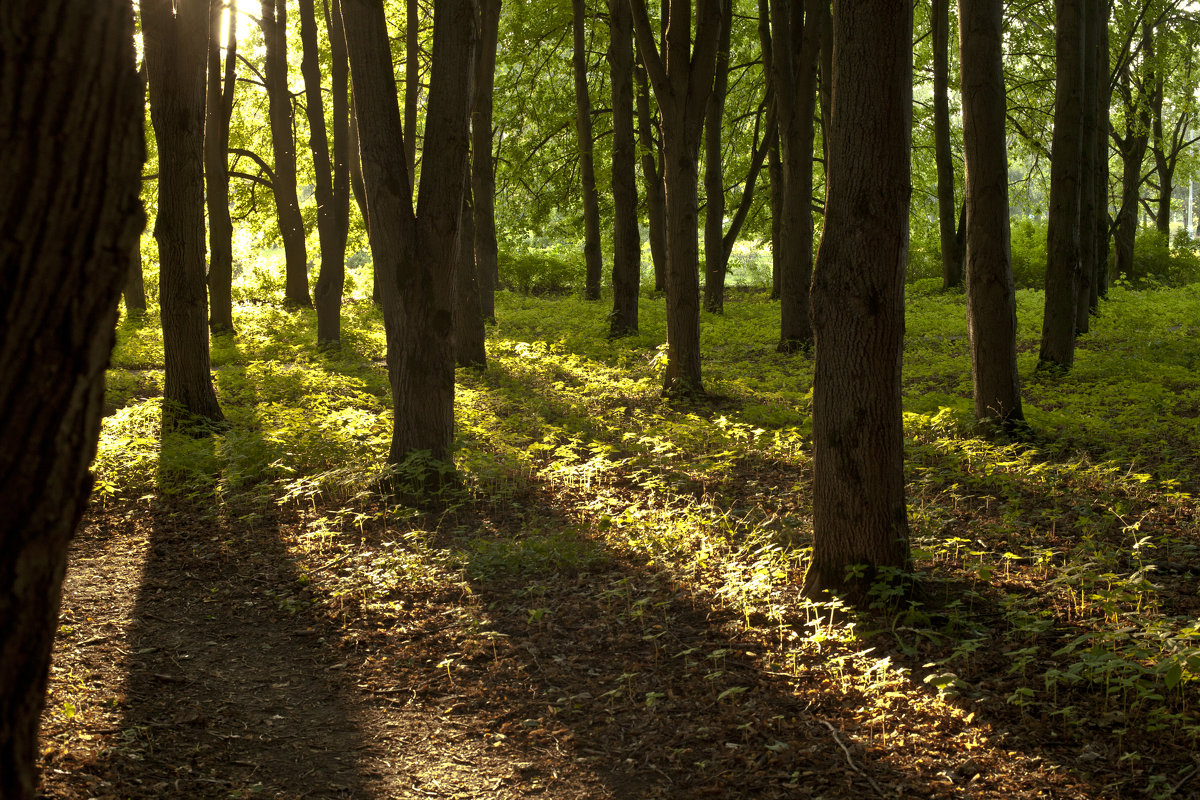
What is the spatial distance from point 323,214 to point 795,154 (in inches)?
342

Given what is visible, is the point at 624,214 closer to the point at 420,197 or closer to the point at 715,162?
the point at 715,162

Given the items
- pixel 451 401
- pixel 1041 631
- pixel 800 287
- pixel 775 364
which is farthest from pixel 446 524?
pixel 800 287

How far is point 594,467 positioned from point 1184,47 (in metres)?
22.9

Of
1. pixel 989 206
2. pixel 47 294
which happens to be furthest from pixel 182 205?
pixel 47 294

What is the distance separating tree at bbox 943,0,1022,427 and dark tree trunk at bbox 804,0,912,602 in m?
3.96

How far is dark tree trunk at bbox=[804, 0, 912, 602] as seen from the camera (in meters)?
4.73

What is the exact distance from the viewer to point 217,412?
997cm

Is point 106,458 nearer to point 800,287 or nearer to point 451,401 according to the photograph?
point 451,401

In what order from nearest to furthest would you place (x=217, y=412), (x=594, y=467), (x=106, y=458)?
(x=594, y=467), (x=106, y=458), (x=217, y=412)

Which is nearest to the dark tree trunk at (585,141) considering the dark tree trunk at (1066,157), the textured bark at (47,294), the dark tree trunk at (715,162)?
the dark tree trunk at (715,162)

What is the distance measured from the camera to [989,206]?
836cm

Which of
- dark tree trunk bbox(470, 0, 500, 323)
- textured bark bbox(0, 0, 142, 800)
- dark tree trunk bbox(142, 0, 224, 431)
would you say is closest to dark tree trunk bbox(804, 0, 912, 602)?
textured bark bbox(0, 0, 142, 800)

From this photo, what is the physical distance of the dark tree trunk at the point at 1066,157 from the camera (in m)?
10.8

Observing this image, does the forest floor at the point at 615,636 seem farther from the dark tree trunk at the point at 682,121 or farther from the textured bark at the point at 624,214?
the textured bark at the point at 624,214
